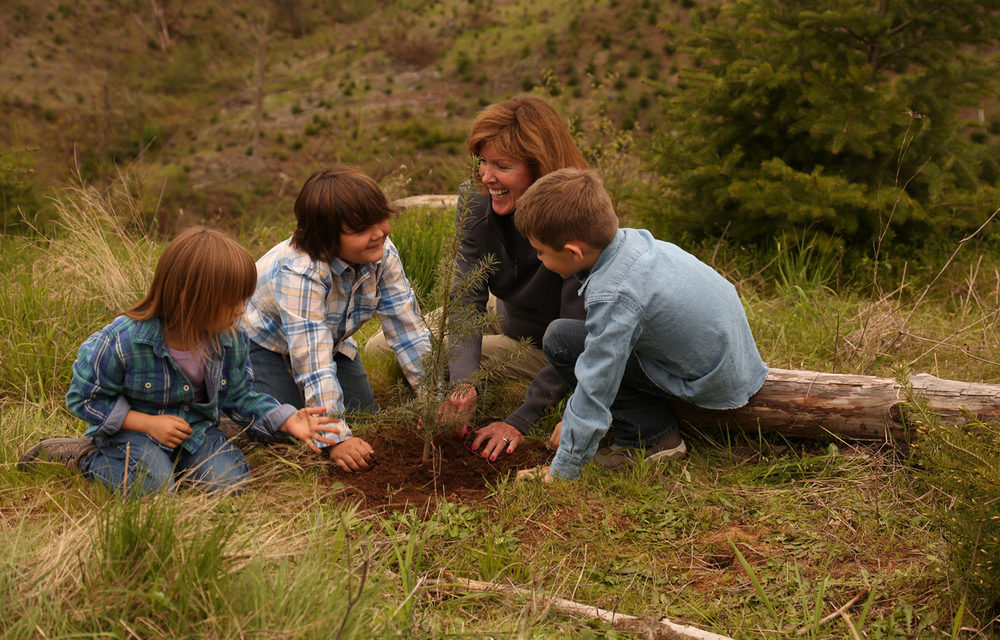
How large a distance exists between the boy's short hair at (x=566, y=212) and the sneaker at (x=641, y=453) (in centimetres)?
87

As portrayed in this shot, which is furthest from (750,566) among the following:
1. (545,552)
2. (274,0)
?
(274,0)

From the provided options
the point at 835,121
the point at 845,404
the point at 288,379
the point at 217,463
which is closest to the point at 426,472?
the point at 217,463

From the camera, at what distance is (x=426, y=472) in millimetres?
2971

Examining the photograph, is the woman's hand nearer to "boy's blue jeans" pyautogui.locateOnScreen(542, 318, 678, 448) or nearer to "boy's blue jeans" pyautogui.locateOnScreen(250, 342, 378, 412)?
"boy's blue jeans" pyautogui.locateOnScreen(542, 318, 678, 448)

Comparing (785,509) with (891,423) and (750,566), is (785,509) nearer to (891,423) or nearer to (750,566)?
(750,566)

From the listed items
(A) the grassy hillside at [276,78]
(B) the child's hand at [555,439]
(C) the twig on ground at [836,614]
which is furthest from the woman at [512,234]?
(A) the grassy hillside at [276,78]

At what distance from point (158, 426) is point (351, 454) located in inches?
27.7

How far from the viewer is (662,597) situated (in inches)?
89.1

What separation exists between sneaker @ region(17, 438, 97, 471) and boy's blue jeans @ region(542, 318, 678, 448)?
5.98 feet

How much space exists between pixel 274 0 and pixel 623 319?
53.1m

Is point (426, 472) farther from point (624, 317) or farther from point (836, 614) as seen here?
point (836, 614)

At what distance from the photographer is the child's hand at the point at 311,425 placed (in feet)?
9.46

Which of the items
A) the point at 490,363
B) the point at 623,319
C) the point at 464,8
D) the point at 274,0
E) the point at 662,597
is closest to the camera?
the point at 662,597

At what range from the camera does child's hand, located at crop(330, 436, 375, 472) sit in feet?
9.63
